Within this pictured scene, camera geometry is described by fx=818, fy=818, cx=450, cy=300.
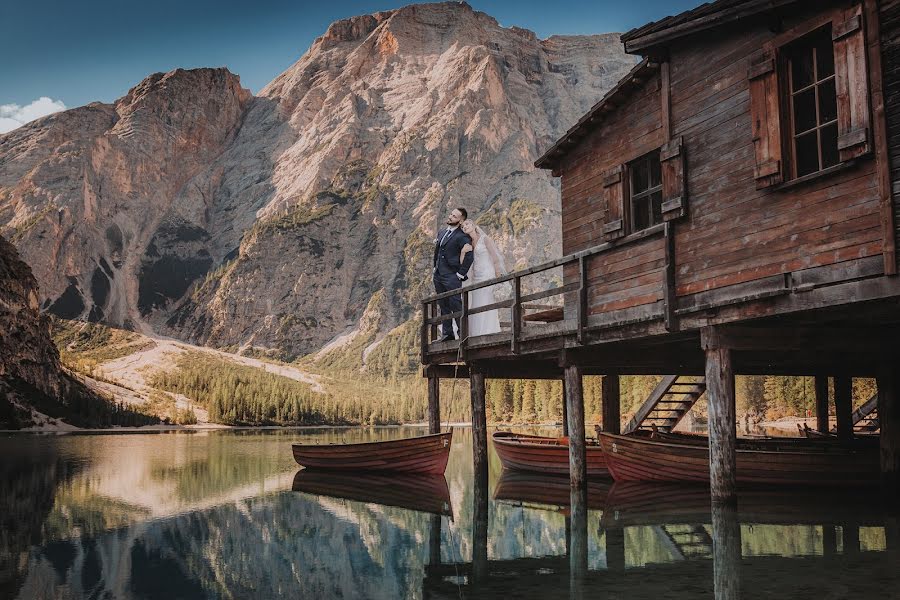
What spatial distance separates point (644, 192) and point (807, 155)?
4063 millimetres

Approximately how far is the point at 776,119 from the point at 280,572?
31.8 feet

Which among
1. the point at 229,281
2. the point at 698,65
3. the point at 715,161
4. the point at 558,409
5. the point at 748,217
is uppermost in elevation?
the point at 229,281

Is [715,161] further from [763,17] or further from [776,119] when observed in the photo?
[763,17]

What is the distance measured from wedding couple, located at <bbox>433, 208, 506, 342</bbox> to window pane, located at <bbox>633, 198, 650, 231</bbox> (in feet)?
13.5

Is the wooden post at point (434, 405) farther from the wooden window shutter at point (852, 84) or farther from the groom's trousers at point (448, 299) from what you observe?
the wooden window shutter at point (852, 84)

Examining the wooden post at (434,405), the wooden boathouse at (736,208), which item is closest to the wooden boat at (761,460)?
the wooden boathouse at (736,208)

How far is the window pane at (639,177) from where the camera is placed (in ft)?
56.3

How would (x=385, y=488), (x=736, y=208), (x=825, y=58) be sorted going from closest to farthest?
(x=825, y=58) → (x=736, y=208) → (x=385, y=488)

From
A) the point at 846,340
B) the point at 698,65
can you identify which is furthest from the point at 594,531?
the point at 698,65

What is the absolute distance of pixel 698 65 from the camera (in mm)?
14508

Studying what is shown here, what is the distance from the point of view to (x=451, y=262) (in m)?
21.1

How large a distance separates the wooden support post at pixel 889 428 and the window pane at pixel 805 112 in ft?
21.1

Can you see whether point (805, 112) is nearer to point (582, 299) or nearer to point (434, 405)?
point (582, 299)

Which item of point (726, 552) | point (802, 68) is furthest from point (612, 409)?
point (726, 552)
